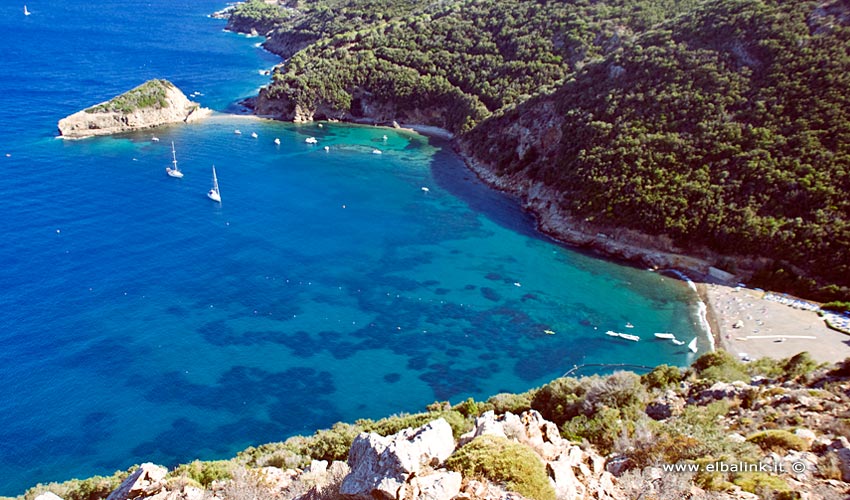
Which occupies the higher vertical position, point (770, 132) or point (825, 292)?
point (770, 132)

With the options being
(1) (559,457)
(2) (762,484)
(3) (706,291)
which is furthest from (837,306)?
(1) (559,457)

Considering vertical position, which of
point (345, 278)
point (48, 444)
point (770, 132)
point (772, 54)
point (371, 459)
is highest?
point (772, 54)

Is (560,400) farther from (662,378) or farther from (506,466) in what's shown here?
(506,466)

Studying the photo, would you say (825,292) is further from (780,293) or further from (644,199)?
(644,199)

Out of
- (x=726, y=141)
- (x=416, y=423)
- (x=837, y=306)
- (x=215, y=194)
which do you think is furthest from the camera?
(x=215, y=194)

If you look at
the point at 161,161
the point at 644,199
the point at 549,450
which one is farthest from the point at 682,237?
the point at 161,161

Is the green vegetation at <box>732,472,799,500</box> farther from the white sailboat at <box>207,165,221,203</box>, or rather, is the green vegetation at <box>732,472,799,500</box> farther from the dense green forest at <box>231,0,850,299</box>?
the white sailboat at <box>207,165,221,203</box>
